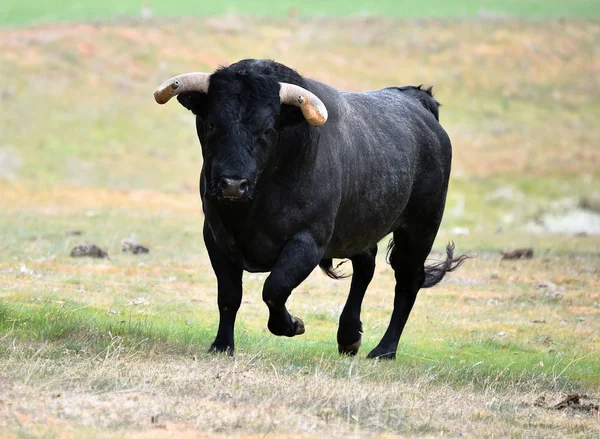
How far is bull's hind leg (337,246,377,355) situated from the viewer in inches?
459

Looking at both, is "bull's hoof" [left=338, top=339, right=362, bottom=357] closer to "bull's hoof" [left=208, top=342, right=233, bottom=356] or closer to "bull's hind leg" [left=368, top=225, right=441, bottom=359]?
"bull's hind leg" [left=368, top=225, right=441, bottom=359]

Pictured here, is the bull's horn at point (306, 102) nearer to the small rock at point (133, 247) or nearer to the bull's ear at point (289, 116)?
the bull's ear at point (289, 116)

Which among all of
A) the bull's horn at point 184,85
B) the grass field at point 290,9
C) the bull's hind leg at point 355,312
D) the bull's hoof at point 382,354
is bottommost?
the bull's hoof at point 382,354

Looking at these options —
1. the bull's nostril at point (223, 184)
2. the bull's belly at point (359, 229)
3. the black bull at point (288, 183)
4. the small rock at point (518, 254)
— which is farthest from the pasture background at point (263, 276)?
the bull's nostril at point (223, 184)

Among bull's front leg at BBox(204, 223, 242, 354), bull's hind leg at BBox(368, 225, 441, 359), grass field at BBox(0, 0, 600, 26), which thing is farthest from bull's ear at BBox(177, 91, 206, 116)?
grass field at BBox(0, 0, 600, 26)

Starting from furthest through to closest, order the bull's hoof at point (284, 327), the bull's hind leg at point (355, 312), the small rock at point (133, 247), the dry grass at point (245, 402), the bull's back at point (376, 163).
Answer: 1. the small rock at point (133, 247)
2. the bull's hind leg at point (355, 312)
3. the bull's back at point (376, 163)
4. the bull's hoof at point (284, 327)
5. the dry grass at point (245, 402)

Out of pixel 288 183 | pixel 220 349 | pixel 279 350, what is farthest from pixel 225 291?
pixel 288 183

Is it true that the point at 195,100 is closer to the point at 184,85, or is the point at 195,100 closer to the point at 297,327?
the point at 184,85

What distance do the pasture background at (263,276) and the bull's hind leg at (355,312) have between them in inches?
7.7

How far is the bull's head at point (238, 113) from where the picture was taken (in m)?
9.38

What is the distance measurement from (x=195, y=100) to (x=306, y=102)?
37.2 inches

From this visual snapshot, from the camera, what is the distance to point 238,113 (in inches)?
377

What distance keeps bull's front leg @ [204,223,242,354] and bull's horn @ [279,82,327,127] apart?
1454 mm

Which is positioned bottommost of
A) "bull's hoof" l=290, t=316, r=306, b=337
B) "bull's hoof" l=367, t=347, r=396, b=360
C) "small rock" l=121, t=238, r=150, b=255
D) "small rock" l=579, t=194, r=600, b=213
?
"small rock" l=579, t=194, r=600, b=213
